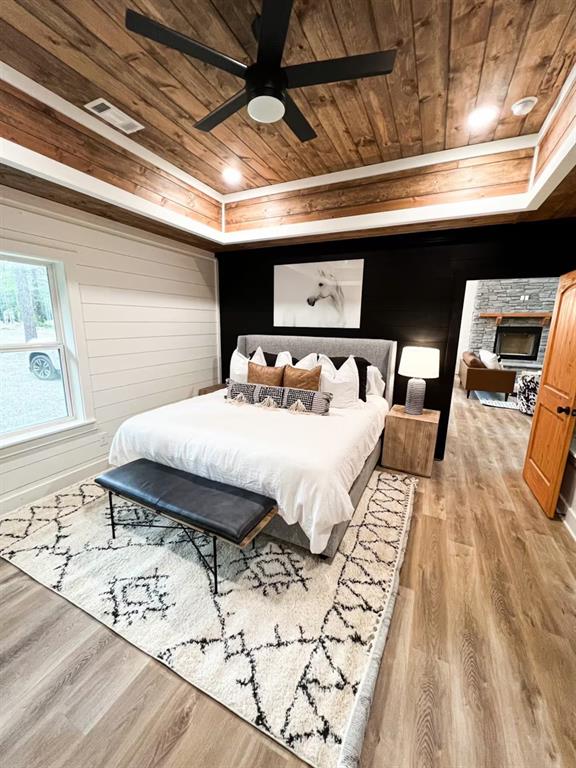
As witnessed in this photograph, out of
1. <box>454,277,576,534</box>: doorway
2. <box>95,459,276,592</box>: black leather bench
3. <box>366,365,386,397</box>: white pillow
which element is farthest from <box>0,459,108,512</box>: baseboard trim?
<box>454,277,576,534</box>: doorway

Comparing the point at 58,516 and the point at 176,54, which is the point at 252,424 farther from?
the point at 176,54

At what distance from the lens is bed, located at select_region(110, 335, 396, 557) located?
1.85 m

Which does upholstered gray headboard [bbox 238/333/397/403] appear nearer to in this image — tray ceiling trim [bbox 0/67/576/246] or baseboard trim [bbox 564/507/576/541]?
tray ceiling trim [bbox 0/67/576/246]

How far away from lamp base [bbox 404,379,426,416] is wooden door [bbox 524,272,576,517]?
3.42 ft

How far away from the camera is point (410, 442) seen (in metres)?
3.09

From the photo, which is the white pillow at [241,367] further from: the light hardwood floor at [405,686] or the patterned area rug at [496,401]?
the patterned area rug at [496,401]

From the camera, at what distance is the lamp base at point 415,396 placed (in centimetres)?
311

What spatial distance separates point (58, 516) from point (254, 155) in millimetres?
3391

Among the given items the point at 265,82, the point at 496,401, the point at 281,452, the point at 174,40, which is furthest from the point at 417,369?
the point at 496,401

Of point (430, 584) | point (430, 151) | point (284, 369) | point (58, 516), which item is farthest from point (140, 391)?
point (430, 151)

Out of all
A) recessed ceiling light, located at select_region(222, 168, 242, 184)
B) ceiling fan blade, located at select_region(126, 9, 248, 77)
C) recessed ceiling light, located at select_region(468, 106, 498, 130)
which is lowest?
ceiling fan blade, located at select_region(126, 9, 248, 77)

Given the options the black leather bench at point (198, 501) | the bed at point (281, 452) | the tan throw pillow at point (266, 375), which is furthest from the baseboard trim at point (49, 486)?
the tan throw pillow at point (266, 375)

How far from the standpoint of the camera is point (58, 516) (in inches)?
95.3

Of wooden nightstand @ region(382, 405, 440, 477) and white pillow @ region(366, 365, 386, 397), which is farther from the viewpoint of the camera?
white pillow @ region(366, 365, 386, 397)
